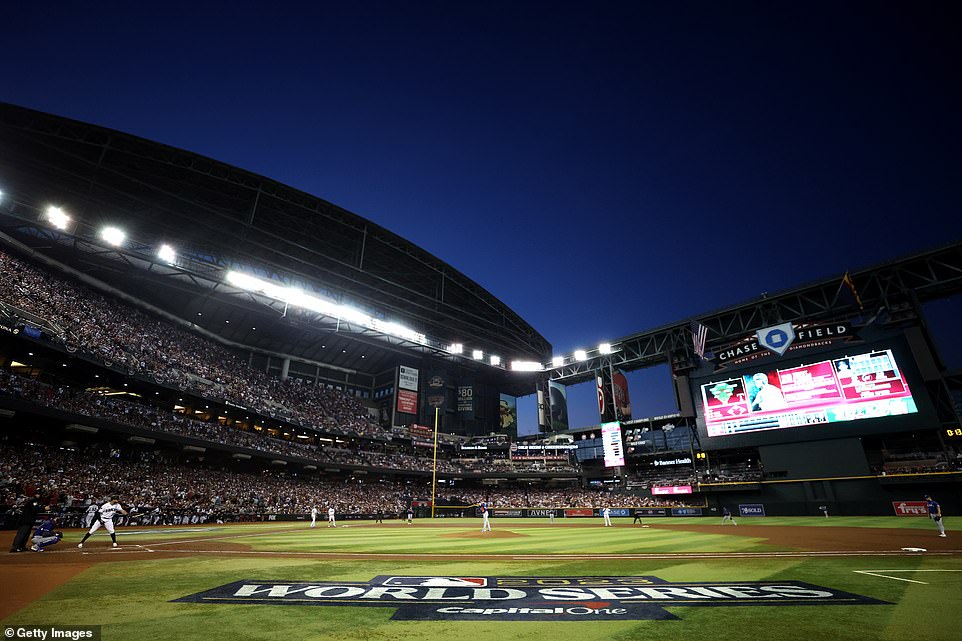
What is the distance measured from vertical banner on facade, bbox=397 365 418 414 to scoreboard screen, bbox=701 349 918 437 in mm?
38851

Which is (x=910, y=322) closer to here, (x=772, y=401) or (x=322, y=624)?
(x=772, y=401)

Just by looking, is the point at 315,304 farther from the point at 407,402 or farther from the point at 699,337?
the point at 699,337

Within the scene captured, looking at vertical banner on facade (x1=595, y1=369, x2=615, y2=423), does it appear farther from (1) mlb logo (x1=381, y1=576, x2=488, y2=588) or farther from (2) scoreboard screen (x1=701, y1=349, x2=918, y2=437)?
(1) mlb logo (x1=381, y1=576, x2=488, y2=588)

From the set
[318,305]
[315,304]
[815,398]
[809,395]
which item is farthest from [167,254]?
[815,398]

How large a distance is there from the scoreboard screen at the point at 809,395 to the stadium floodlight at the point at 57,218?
60.0 metres

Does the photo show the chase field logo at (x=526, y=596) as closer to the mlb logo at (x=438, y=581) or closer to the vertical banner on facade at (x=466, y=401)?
the mlb logo at (x=438, y=581)

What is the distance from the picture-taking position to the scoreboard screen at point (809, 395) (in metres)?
35.3

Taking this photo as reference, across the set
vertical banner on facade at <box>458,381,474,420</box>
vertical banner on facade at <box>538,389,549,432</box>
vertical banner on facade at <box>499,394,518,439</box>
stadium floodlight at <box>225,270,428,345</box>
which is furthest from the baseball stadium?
vertical banner on facade at <box>499,394,518,439</box>

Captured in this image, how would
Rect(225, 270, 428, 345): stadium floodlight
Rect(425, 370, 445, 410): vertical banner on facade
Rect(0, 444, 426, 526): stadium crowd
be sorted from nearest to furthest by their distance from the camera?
1. Rect(0, 444, 426, 526): stadium crowd
2. Rect(225, 270, 428, 345): stadium floodlight
3. Rect(425, 370, 445, 410): vertical banner on facade

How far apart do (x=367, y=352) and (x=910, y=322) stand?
6071cm

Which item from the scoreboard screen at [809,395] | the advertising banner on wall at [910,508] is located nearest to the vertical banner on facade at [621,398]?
the scoreboard screen at [809,395]

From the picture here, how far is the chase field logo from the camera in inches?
189

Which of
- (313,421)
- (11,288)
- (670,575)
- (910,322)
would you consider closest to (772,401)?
(910,322)

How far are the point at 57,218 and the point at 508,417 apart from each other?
201 ft
